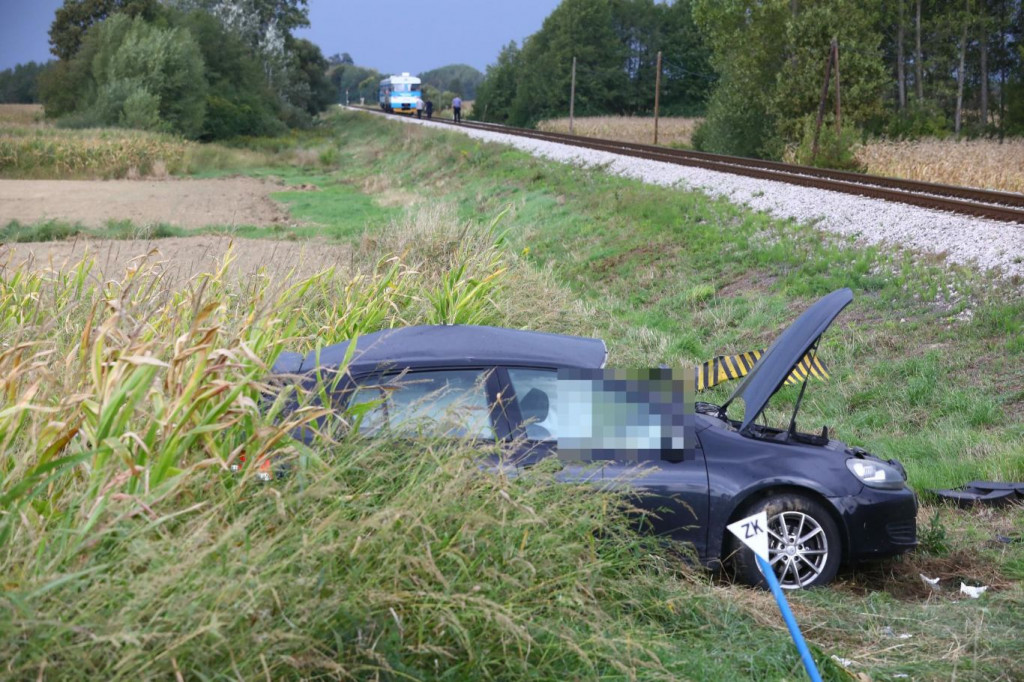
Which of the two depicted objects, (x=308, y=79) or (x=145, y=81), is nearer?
(x=145, y=81)

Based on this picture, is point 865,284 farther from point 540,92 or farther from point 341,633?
point 540,92

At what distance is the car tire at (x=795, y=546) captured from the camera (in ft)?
19.2

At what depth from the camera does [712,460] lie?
19.2 feet

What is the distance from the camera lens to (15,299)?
7.70 metres

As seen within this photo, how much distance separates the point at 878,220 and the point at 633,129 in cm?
5316

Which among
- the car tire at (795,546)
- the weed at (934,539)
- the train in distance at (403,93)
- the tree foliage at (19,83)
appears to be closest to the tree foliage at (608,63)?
the train in distance at (403,93)

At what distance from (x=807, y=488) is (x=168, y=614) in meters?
3.69

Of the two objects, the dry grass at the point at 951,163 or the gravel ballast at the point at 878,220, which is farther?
the dry grass at the point at 951,163

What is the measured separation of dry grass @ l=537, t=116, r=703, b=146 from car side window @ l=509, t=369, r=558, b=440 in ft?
171

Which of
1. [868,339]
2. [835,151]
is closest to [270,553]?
[868,339]

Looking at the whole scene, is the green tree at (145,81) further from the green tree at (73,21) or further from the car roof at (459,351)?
the car roof at (459,351)

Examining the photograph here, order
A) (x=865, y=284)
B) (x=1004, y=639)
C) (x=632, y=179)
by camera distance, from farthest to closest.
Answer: (x=632, y=179)
(x=865, y=284)
(x=1004, y=639)

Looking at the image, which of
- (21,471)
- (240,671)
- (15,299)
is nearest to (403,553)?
(240,671)

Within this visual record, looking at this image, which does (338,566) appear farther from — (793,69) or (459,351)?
(793,69)
